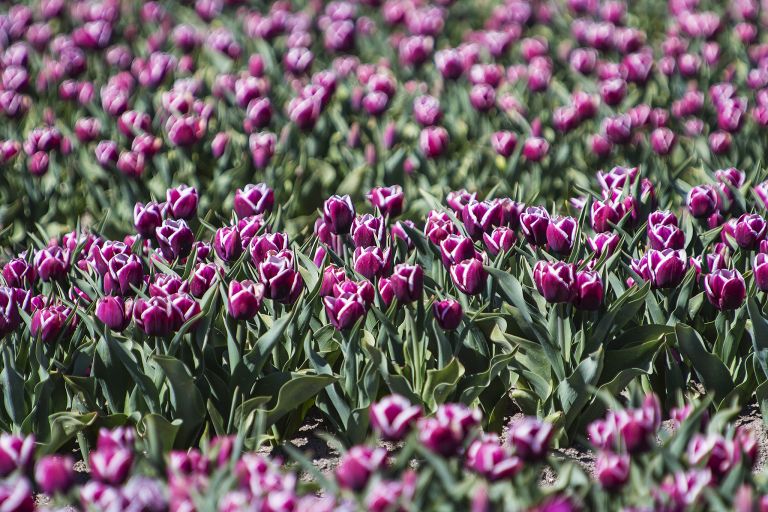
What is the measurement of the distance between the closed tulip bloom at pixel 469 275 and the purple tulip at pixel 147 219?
1025 millimetres

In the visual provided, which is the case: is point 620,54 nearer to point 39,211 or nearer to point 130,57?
point 130,57

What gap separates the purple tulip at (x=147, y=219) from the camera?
11.2ft

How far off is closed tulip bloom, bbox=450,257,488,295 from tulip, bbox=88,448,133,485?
1.15 m

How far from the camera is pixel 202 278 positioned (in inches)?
118

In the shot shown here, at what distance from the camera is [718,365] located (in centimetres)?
307

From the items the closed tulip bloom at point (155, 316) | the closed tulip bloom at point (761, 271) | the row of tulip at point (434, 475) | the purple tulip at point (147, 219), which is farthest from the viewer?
the purple tulip at point (147, 219)

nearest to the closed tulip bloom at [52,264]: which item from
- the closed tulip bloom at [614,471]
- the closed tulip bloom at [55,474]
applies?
the closed tulip bloom at [55,474]

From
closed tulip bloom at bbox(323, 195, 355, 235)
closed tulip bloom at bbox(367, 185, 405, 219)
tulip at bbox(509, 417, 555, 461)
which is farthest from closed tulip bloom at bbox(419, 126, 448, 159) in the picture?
tulip at bbox(509, 417, 555, 461)

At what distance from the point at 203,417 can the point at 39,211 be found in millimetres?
1887

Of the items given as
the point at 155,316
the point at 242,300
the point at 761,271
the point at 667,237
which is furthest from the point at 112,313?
the point at 761,271

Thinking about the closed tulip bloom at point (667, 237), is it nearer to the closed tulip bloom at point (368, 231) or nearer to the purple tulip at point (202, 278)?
the closed tulip bloom at point (368, 231)

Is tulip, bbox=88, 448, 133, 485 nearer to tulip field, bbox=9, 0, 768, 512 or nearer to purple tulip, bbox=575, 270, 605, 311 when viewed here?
tulip field, bbox=9, 0, 768, 512

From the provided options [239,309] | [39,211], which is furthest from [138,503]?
[39,211]

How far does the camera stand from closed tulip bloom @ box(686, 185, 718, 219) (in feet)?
11.5
